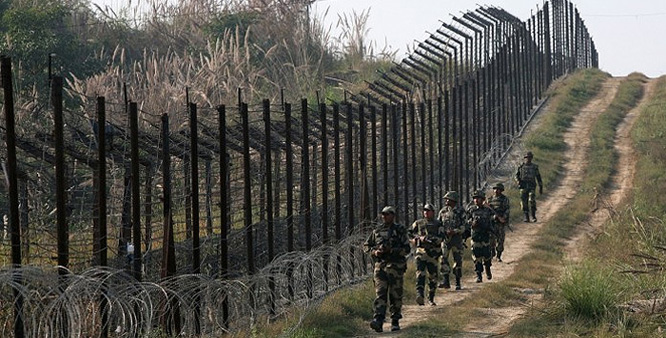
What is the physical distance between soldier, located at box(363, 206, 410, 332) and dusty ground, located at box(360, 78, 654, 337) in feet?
0.93

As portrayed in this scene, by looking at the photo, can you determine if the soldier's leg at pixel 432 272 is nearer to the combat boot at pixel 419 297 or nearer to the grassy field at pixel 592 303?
the combat boot at pixel 419 297

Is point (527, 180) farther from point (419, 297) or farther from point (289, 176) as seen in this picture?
point (289, 176)

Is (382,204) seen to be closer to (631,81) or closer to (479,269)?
(479,269)

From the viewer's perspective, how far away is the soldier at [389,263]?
14672mm

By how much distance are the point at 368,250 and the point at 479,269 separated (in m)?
4.21

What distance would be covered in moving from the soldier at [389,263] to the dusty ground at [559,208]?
0.28 metres

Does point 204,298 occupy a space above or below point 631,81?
below

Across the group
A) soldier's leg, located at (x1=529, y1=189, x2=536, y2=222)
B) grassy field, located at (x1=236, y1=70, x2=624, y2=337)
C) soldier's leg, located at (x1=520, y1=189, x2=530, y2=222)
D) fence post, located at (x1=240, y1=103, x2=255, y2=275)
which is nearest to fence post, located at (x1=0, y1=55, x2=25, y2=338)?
grassy field, located at (x1=236, y1=70, x2=624, y2=337)

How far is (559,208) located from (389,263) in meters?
13.2

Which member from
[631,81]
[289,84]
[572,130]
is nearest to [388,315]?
[572,130]

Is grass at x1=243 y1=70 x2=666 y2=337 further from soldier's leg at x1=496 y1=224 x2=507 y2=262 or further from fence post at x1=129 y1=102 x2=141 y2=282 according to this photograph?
fence post at x1=129 y1=102 x2=141 y2=282

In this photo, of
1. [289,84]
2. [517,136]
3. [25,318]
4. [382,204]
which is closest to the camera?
[25,318]

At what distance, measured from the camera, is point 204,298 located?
12.4 meters

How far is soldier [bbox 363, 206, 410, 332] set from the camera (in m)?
14.7
